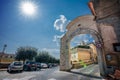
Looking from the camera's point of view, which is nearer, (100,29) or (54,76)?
Result: (54,76)

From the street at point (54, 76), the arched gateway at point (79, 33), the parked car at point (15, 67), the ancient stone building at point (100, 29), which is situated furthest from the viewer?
the parked car at point (15, 67)

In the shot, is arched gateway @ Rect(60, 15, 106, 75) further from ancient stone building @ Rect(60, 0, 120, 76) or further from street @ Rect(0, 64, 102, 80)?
street @ Rect(0, 64, 102, 80)

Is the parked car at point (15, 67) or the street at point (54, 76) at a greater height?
the parked car at point (15, 67)

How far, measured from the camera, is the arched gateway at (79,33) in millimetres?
10689

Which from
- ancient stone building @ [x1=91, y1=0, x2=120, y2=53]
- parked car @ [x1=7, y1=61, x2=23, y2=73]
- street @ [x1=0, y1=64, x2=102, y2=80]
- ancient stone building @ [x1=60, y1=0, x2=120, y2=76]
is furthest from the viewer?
parked car @ [x1=7, y1=61, x2=23, y2=73]

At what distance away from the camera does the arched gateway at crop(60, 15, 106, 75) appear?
10689 mm

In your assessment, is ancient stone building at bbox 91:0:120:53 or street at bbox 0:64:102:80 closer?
ancient stone building at bbox 91:0:120:53

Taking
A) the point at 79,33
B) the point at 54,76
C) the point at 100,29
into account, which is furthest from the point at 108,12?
the point at 79,33

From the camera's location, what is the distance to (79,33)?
45.7ft

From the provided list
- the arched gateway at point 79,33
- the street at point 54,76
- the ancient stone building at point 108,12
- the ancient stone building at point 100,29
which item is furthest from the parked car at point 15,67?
the ancient stone building at point 108,12

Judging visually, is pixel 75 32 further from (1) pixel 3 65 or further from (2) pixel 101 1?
(1) pixel 3 65

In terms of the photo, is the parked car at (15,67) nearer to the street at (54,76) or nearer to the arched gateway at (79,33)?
the street at (54,76)

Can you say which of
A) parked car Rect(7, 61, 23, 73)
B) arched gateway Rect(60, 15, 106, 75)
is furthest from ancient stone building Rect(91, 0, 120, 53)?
parked car Rect(7, 61, 23, 73)

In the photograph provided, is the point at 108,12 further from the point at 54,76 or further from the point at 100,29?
the point at 54,76
